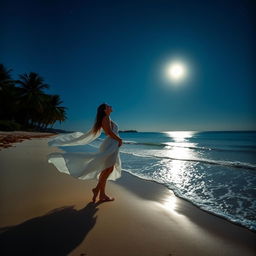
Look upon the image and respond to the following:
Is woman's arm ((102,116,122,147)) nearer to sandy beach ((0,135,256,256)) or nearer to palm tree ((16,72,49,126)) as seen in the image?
sandy beach ((0,135,256,256))

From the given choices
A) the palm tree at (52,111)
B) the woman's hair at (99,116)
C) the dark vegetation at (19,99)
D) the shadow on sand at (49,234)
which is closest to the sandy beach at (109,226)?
the shadow on sand at (49,234)

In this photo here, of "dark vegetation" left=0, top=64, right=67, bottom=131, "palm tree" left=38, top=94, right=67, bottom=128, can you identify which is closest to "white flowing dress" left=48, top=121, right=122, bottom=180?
"dark vegetation" left=0, top=64, right=67, bottom=131

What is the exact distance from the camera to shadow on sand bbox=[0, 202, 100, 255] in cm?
178

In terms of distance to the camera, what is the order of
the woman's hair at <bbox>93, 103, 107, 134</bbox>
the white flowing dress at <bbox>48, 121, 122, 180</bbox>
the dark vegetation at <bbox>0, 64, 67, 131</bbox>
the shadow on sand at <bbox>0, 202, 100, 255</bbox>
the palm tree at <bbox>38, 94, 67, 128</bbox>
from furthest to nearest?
the palm tree at <bbox>38, 94, 67, 128</bbox> < the dark vegetation at <bbox>0, 64, 67, 131</bbox> < the woman's hair at <bbox>93, 103, 107, 134</bbox> < the white flowing dress at <bbox>48, 121, 122, 180</bbox> < the shadow on sand at <bbox>0, 202, 100, 255</bbox>

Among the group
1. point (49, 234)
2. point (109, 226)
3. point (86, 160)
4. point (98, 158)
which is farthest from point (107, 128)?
point (49, 234)

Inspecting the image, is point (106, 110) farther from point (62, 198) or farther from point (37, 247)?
point (37, 247)

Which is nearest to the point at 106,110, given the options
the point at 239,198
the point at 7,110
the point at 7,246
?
the point at 7,246

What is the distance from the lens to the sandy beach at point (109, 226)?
6.08ft

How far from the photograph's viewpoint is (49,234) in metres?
2.05

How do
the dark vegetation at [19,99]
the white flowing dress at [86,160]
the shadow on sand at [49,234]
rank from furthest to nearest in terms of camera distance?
the dark vegetation at [19,99], the white flowing dress at [86,160], the shadow on sand at [49,234]

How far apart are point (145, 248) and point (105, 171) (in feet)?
5.12

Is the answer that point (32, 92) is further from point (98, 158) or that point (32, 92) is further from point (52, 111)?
point (98, 158)

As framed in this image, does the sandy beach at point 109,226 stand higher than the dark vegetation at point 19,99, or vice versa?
the dark vegetation at point 19,99

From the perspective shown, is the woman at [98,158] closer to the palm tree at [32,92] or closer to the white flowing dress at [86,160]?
the white flowing dress at [86,160]
